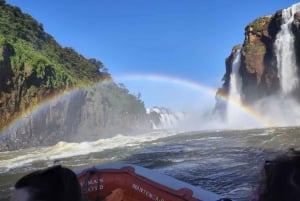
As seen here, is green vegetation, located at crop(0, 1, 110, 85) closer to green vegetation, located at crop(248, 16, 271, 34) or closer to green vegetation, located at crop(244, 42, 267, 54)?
green vegetation, located at crop(244, 42, 267, 54)

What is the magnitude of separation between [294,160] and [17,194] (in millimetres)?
1047

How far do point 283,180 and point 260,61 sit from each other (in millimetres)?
43750

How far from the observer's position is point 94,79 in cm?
6078

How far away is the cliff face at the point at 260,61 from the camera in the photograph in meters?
39.6

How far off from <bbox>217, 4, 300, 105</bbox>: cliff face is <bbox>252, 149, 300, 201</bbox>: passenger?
3744cm

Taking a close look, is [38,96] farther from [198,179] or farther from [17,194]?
[17,194]

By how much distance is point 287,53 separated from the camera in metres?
36.7

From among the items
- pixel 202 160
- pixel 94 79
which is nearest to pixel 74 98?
pixel 94 79

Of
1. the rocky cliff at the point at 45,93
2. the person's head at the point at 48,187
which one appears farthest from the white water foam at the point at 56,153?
the person's head at the point at 48,187

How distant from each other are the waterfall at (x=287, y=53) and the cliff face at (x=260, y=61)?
1.77ft

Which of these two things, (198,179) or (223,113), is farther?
(223,113)

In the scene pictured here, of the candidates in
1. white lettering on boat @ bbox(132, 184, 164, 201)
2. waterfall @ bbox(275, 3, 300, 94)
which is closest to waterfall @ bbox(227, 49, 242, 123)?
waterfall @ bbox(275, 3, 300, 94)

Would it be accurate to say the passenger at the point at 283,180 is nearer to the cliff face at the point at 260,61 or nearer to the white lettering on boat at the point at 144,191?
the white lettering on boat at the point at 144,191

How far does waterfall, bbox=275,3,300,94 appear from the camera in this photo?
3628 cm
